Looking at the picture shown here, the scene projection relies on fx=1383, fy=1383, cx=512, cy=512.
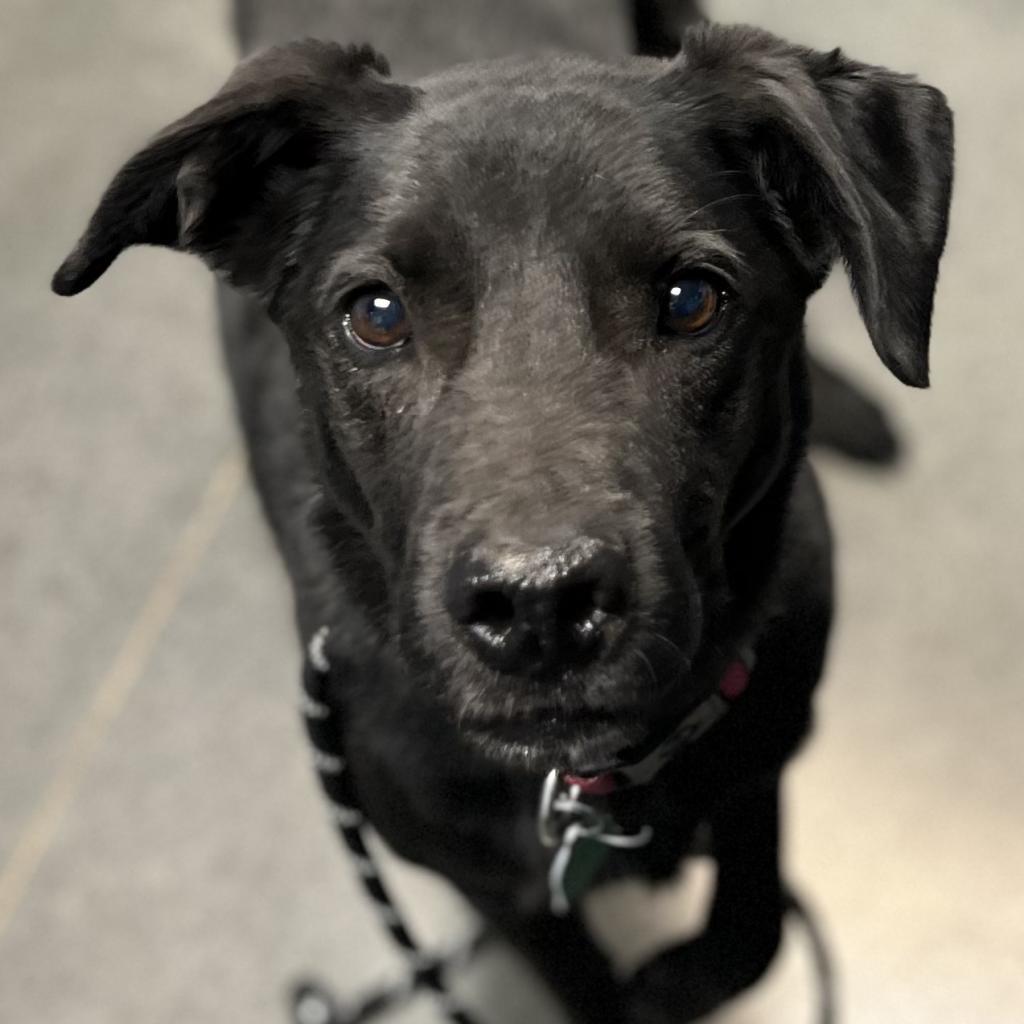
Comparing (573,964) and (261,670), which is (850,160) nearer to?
(573,964)

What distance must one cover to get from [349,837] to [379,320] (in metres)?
0.59

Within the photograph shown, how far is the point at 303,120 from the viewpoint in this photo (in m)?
1.19

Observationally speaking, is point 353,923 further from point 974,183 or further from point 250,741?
point 974,183

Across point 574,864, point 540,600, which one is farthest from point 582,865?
point 540,600

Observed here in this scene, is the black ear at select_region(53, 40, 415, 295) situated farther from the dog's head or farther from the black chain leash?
the black chain leash

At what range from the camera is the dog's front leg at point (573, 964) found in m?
1.51

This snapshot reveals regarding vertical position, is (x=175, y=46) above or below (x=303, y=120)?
below

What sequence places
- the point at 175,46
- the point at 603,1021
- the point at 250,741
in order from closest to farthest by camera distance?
the point at 603,1021 < the point at 250,741 < the point at 175,46

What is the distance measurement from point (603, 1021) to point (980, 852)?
1.71 feet

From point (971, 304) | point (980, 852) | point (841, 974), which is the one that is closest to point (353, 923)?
point (841, 974)

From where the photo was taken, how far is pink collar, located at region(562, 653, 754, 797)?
1.23m

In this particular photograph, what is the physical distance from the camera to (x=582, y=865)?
136cm

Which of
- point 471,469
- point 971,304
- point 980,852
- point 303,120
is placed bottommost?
point 980,852

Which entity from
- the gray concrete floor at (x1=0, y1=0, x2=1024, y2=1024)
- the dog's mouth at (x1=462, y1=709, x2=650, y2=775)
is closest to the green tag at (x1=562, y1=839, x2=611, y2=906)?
the dog's mouth at (x1=462, y1=709, x2=650, y2=775)
